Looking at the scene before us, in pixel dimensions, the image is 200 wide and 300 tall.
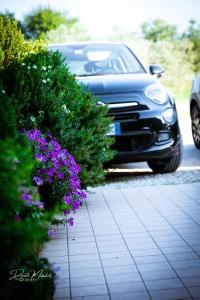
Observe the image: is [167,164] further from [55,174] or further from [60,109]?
[55,174]

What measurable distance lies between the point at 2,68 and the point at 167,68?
2442 centimetres

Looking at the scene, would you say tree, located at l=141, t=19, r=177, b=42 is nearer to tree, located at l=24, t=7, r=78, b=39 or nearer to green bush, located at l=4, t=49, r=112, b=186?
→ tree, located at l=24, t=7, r=78, b=39

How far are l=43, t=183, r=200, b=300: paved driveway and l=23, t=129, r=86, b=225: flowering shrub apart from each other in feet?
1.05

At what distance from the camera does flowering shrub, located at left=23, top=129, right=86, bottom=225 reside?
441 cm

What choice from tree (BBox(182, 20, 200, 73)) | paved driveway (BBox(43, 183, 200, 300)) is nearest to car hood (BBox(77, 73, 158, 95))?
paved driveway (BBox(43, 183, 200, 300))

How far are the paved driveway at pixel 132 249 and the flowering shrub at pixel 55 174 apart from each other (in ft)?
1.05

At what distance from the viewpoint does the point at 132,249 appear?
397cm

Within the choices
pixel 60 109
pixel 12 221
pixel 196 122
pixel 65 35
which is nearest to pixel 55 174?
pixel 60 109

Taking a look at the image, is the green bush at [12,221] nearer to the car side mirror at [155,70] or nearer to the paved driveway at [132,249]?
the paved driveway at [132,249]

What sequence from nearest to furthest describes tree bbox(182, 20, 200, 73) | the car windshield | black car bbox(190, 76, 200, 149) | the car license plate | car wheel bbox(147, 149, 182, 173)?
the car license plate → car wheel bbox(147, 149, 182, 173) → the car windshield → black car bbox(190, 76, 200, 149) → tree bbox(182, 20, 200, 73)

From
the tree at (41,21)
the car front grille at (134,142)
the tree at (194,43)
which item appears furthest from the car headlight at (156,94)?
the tree at (41,21)

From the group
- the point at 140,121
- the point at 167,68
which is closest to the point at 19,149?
the point at 140,121

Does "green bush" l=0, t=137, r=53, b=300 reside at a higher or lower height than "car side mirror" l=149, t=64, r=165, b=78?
lower

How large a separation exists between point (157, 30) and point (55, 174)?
48.0m
